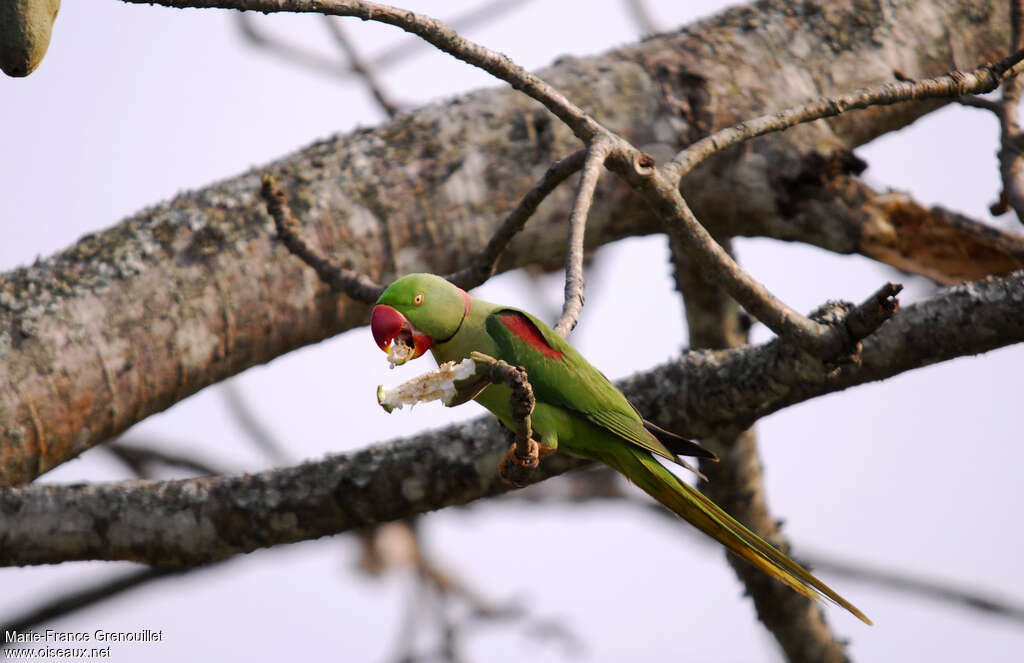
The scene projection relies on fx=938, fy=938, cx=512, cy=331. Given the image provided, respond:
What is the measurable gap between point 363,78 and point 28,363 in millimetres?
2477

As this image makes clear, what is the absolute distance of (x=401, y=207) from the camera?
332 cm

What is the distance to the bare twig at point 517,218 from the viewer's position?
93.5 inches

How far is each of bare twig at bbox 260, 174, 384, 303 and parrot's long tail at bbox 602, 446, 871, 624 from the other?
88 cm

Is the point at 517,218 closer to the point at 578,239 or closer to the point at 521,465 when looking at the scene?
the point at 578,239

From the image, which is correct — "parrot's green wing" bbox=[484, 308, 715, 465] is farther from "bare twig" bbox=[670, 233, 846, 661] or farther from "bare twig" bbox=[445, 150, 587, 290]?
"bare twig" bbox=[670, 233, 846, 661]

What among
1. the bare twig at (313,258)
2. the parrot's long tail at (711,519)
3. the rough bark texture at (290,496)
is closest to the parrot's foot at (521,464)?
the parrot's long tail at (711,519)

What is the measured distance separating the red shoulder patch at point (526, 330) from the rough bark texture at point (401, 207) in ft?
3.25

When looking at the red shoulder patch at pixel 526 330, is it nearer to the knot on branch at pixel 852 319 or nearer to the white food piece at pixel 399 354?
the white food piece at pixel 399 354

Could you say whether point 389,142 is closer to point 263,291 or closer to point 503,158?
point 503,158

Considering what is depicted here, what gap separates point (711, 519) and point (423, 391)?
0.88 meters

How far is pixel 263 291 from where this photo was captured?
314 cm

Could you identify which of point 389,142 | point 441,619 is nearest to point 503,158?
point 389,142

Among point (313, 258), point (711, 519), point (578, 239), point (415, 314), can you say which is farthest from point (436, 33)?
point (711, 519)

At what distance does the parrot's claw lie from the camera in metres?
1.99
